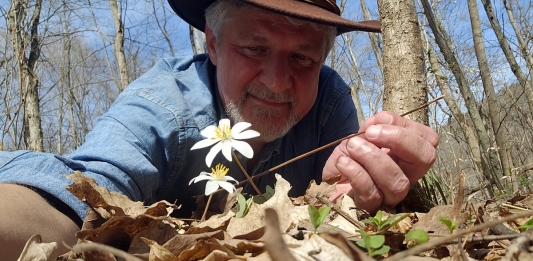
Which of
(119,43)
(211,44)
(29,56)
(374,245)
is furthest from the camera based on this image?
(119,43)

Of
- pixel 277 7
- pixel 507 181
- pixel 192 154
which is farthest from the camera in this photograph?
pixel 507 181

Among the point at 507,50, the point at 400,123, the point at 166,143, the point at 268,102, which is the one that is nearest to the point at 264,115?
the point at 268,102

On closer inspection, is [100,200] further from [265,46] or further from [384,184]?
[265,46]

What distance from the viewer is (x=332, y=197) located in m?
1.47

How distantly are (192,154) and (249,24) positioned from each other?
2.13 ft

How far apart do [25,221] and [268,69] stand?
3.94 feet

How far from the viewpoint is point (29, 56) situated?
6.57 m

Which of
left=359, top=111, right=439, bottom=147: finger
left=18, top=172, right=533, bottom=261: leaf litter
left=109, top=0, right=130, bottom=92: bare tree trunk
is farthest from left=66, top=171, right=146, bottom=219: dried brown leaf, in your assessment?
left=109, top=0, right=130, bottom=92: bare tree trunk

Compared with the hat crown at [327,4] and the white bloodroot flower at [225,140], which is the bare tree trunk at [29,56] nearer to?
the hat crown at [327,4]

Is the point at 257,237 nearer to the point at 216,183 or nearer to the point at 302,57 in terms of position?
the point at 216,183

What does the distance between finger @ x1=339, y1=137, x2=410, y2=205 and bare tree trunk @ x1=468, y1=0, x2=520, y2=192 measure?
8.38ft

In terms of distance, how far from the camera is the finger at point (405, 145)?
129 cm

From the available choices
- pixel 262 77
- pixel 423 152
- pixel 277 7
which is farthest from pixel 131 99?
pixel 423 152

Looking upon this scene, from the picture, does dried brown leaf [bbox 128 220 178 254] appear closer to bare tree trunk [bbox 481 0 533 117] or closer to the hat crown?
the hat crown
